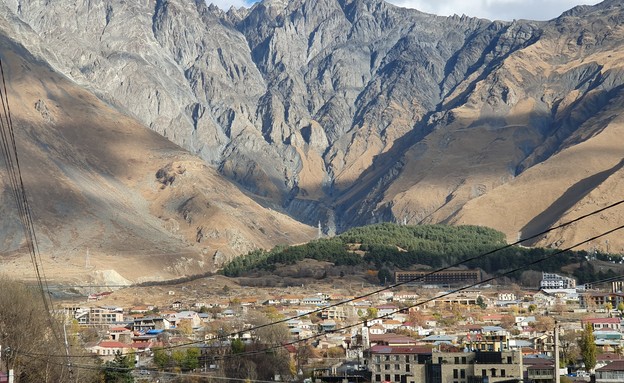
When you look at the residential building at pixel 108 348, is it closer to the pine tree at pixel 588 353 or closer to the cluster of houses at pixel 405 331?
the cluster of houses at pixel 405 331

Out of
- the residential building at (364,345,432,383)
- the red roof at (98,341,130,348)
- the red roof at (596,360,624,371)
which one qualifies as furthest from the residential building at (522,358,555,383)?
the red roof at (98,341,130,348)

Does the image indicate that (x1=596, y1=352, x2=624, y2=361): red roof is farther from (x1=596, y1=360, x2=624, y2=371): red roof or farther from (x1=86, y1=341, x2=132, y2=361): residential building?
(x1=86, y1=341, x2=132, y2=361): residential building

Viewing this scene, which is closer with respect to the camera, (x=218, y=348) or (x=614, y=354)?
(x=614, y=354)

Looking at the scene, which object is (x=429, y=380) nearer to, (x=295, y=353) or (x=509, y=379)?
(x=509, y=379)

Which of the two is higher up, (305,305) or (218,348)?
(305,305)

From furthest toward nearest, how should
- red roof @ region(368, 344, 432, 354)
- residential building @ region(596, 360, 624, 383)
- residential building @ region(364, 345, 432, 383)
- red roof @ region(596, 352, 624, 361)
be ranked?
red roof @ region(596, 352, 624, 361)
red roof @ region(368, 344, 432, 354)
residential building @ region(364, 345, 432, 383)
residential building @ region(596, 360, 624, 383)

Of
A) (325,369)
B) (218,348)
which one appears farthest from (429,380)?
(218,348)

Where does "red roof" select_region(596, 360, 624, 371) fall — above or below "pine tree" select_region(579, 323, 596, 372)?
below

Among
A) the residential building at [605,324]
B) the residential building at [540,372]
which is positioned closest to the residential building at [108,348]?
the residential building at [540,372]
